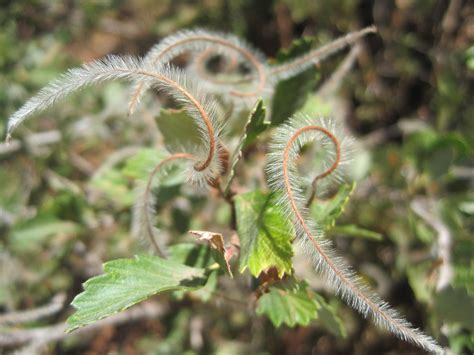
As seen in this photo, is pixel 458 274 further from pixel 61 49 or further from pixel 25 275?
pixel 61 49

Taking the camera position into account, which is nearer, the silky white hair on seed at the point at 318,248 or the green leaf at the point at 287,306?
the silky white hair on seed at the point at 318,248

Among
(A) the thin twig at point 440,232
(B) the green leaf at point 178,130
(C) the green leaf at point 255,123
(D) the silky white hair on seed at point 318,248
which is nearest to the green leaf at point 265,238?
(D) the silky white hair on seed at point 318,248

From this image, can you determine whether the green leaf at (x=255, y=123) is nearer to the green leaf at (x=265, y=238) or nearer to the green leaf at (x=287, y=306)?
the green leaf at (x=265, y=238)

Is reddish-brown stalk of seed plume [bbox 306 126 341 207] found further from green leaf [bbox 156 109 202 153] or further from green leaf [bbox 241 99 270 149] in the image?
green leaf [bbox 156 109 202 153]

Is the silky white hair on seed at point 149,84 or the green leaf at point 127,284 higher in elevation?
the silky white hair on seed at point 149,84

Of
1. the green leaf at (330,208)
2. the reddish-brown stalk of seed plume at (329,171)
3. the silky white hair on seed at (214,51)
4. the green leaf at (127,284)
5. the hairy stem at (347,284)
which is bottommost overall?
the green leaf at (127,284)

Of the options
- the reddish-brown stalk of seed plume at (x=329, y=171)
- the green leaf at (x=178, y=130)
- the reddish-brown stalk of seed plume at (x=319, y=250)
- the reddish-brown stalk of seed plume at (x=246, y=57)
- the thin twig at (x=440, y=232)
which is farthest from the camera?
the thin twig at (x=440, y=232)
